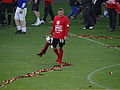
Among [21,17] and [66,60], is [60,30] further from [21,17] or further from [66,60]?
[21,17]

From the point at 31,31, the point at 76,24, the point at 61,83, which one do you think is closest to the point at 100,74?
the point at 61,83

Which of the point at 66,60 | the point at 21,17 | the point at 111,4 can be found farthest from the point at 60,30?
the point at 111,4

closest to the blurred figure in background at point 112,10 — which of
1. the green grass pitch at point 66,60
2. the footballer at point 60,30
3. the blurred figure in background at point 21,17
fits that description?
the green grass pitch at point 66,60

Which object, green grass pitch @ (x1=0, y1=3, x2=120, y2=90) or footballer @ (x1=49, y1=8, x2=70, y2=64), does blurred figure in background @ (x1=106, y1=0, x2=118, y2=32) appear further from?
footballer @ (x1=49, y1=8, x2=70, y2=64)

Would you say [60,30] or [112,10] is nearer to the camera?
[60,30]

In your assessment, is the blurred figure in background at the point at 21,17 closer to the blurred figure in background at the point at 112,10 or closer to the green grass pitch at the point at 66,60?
the green grass pitch at the point at 66,60

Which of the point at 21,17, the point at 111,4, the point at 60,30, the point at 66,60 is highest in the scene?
the point at 60,30

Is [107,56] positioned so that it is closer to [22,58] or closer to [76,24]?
[22,58]

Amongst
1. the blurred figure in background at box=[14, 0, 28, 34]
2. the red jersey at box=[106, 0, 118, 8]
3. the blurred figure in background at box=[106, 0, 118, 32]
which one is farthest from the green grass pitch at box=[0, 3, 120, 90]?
the red jersey at box=[106, 0, 118, 8]

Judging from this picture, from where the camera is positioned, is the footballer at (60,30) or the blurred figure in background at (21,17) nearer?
the footballer at (60,30)

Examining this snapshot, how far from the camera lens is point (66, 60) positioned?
18.0 meters

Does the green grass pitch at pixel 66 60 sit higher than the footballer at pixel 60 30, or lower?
lower

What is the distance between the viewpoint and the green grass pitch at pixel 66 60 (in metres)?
14.1

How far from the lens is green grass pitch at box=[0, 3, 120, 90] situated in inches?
557
